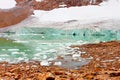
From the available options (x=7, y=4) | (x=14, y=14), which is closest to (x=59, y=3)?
(x=7, y=4)

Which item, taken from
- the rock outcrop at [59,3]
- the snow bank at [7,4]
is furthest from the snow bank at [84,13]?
the snow bank at [7,4]

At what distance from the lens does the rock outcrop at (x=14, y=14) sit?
73.8 metres

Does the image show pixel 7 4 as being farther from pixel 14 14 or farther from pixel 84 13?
pixel 84 13

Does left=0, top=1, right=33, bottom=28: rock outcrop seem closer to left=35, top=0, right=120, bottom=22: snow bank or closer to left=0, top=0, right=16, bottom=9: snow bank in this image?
left=0, top=0, right=16, bottom=9: snow bank

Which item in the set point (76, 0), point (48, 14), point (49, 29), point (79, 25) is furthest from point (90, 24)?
point (76, 0)

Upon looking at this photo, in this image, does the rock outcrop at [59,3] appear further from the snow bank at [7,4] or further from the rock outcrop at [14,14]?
the rock outcrop at [14,14]

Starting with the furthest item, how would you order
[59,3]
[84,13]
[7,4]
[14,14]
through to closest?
[59,3] < [7,4] < [14,14] < [84,13]

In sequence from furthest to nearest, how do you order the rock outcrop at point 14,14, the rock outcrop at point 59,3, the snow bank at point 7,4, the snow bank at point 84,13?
the rock outcrop at point 59,3, the snow bank at point 7,4, the rock outcrop at point 14,14, the snow bank at point 84,13

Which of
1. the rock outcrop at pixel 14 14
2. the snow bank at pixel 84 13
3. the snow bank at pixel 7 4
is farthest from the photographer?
the snow bank at pixel 7 4

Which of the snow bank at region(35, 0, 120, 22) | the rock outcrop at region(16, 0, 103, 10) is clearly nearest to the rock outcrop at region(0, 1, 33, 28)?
the rock outcrop at region(16, 0, 103, 10)

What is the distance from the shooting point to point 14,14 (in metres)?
77.6

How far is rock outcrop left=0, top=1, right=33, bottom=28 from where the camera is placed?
73.8 meters

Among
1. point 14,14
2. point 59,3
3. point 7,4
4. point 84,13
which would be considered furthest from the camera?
point 59,3

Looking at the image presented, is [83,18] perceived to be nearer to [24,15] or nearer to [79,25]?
[79,25]
